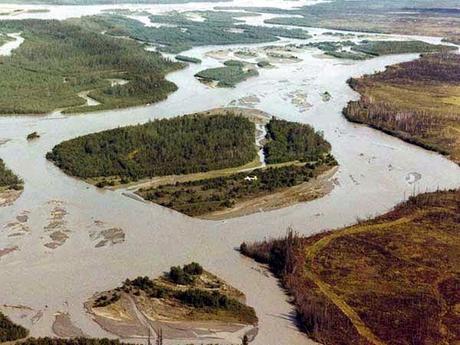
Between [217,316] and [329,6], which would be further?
[329,6]

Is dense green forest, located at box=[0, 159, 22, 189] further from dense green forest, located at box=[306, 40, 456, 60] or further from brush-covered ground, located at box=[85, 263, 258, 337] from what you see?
dense green forest, located at box=[306, 40, 456, 60]

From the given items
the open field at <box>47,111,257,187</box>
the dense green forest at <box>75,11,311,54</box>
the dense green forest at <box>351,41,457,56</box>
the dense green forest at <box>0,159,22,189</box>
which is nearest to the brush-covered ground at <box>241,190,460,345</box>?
the open field at <box>47,111,257,187</box>

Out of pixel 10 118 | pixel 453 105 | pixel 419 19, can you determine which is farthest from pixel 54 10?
pixel 453 105

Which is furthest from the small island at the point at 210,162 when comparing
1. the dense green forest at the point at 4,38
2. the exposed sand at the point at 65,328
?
the dense green forest at the point at 4,38

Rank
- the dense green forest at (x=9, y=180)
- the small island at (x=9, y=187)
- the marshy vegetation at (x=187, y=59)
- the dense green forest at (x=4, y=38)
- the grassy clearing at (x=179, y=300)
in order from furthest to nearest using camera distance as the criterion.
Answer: the dense green forest at (x=4, y=38) < the marshy vegetation at (x=187, y=59) < the dense green forest at (x=9, y=180) < the small island at (x=9, y=187) < the grassy clearing at (x=179, y=300)

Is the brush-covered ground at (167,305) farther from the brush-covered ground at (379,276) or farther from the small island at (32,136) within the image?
the small island at (32,136)

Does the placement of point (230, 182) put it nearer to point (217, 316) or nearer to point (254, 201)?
point (254, 201)

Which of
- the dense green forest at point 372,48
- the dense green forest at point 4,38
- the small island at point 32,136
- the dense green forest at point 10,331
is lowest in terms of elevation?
the dense green forest at point 10,331
